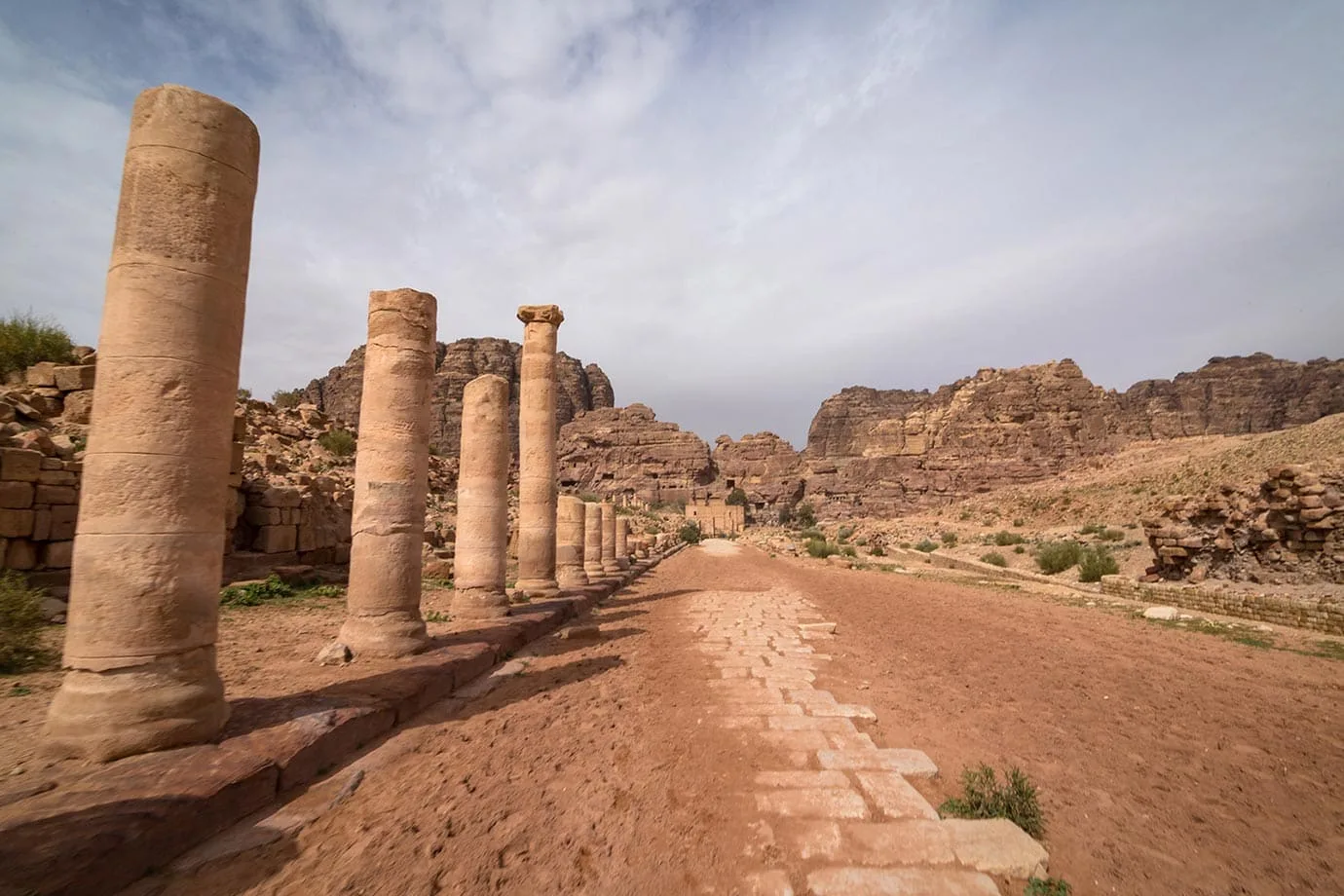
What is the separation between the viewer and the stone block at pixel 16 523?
899cm

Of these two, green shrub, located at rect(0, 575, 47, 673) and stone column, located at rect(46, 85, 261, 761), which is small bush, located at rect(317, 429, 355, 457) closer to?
green shrub, located at rect(0, 575, 47, 673)

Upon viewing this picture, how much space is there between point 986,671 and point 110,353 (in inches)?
341

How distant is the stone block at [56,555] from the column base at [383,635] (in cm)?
626

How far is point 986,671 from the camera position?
7.09m

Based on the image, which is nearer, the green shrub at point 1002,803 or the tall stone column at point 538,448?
the green shrub at point 1002,803

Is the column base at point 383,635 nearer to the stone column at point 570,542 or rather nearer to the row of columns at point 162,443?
the row of columns at point 162,443

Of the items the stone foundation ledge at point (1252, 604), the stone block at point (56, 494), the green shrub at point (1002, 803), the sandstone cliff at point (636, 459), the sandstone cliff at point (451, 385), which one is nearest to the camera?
the green shrub at point (1002, 803)

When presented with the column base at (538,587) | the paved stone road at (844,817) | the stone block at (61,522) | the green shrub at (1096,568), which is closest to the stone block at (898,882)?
the paved stone road at (844,817)

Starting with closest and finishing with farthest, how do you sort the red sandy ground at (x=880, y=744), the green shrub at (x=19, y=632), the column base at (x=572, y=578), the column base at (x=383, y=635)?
the red sandy ground at (x=880, y=744)
the green shrub at (x=19, y=632)
the column base at (x=383, y=635)
the column base at (x=572, y=578)

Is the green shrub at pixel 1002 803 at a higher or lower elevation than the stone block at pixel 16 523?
lower

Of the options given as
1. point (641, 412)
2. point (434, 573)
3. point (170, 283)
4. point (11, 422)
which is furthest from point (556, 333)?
point (641, 412)

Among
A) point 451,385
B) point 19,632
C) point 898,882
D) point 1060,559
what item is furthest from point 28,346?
point 451,385

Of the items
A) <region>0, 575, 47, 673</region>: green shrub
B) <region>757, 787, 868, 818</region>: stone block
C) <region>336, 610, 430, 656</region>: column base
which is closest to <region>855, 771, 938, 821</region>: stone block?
<region>757, 787, 868, 818</region>: stone block

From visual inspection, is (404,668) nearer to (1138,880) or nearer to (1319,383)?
(1138,880)
